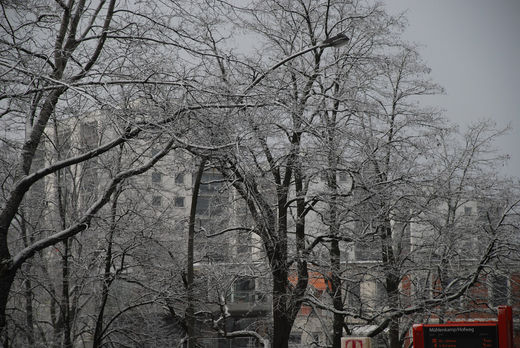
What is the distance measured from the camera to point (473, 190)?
2553 centimetres

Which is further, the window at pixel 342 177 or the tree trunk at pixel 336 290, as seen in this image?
the tree trunk at pixel 336 290

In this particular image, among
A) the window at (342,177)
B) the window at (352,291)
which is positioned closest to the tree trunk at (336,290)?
the window at (352,291)

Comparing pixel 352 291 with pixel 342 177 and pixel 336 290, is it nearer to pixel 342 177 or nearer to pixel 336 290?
pixel 336 290

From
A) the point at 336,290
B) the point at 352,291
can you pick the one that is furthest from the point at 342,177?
the point at 352,291

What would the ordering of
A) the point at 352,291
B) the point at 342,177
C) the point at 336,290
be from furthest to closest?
the point at 352,291
the point at 336,290
the point at 342,177

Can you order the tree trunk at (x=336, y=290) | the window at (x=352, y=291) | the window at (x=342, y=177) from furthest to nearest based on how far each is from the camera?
1. the window at (x=352, y=291)
2. the tree trunk at (x=336, y=290)
3. the window at (x=342, y=177)

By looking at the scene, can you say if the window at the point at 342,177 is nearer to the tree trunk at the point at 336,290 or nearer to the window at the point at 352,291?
the tree trunk at the point at 336,290

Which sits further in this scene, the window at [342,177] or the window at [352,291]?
the window at [352,291]

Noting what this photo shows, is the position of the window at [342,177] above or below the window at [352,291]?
above

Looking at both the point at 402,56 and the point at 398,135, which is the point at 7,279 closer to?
the point at 398,135

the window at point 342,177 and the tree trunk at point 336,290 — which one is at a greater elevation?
the window at point 342,177

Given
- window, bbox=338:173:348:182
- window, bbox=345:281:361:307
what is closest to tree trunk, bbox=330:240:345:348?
window, bbox=345:281:361:307

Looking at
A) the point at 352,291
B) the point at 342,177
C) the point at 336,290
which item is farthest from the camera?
the point at 352,291

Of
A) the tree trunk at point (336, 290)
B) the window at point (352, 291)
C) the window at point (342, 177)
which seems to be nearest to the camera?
the window at point (342, 177)
